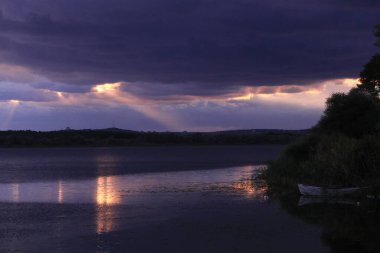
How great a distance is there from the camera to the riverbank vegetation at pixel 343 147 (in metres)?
31.2

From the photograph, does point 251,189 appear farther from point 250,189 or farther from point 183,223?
point 183,223

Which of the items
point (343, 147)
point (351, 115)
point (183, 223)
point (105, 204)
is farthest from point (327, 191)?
point (105, 204)

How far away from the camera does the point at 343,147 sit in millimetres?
32000

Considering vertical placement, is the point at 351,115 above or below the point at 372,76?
below

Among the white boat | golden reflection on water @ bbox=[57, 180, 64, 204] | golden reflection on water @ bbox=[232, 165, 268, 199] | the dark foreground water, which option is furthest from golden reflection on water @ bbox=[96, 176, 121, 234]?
the white boat

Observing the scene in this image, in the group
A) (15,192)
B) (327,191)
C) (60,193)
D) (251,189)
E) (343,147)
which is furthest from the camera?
(15,192)

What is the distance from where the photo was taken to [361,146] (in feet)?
104

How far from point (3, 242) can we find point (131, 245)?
4.22 metres

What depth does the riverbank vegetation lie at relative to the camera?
3116cm

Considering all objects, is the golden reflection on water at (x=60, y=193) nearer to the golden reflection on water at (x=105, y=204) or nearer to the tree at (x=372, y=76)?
the golden reflection on water at (x=105, y=204)

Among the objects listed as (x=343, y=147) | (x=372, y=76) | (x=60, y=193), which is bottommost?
(x=60, y=193)

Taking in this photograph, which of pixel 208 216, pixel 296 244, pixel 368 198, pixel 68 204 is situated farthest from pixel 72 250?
pixel 368 198

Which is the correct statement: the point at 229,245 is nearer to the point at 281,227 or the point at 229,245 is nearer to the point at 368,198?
the point at 281,227

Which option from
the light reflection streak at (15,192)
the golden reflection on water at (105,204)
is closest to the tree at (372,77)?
the golden reflection on water at (105,204)
